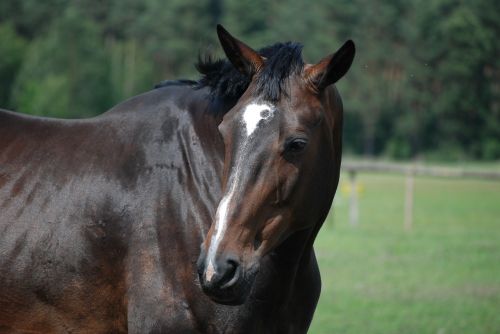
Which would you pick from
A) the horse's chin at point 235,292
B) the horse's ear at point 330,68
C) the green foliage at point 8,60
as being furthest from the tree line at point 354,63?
the horse's chin at point 235,292

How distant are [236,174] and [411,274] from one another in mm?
8121

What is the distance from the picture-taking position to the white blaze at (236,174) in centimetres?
255

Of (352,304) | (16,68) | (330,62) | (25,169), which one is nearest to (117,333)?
(25,169)

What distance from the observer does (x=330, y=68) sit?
296cm

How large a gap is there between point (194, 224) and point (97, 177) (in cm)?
52

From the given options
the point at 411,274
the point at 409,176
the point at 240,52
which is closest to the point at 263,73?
the point at 240,52

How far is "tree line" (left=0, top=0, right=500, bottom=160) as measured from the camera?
40.3 metres

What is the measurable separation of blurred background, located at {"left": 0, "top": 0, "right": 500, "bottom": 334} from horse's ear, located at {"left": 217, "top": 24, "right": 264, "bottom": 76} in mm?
406

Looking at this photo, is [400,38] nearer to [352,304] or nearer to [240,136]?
[352,304]

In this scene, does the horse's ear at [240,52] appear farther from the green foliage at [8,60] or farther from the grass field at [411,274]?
the green foliage at [8,60]

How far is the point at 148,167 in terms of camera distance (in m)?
3.15

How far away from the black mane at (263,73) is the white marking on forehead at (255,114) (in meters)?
0.05

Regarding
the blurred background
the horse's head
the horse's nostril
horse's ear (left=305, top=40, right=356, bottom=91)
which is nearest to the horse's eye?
the horse's head

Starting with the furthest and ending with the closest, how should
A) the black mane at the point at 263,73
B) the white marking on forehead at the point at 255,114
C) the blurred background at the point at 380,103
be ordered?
the blurred background at the point at 380,103 < the black mane at the point at 263,73 < the white marking on forehead at the point at 255,114
